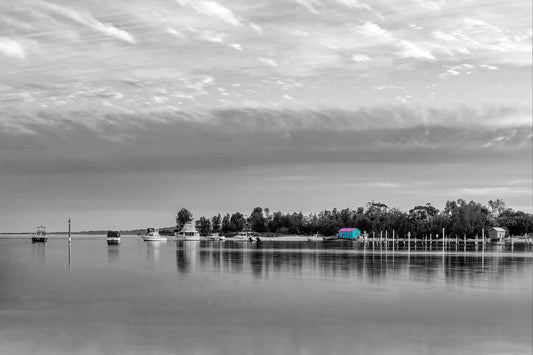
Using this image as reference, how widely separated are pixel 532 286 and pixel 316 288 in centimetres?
1520

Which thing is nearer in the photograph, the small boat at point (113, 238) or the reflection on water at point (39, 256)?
the reflection on water at point (39, 256)

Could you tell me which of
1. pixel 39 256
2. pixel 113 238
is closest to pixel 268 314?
pixel 39 256

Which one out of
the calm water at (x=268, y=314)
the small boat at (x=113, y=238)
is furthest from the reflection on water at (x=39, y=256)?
the small boat at (x=113, y=238)

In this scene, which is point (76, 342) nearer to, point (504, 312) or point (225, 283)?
point (504, 312)

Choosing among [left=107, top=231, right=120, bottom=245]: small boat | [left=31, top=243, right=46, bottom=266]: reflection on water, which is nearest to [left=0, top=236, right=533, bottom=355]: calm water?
[left=31, top=243, right=46, bottom=266]: reflection on water

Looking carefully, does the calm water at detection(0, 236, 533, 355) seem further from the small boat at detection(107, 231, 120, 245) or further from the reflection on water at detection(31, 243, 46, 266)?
the small boat at detection(107, 231, 120, 245)

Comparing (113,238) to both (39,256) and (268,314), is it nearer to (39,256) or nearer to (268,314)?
(39,256)

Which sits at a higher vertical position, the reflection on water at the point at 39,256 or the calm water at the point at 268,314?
the calm water at the point at 268,314

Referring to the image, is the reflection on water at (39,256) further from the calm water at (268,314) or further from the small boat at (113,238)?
the small boat at (113,238)

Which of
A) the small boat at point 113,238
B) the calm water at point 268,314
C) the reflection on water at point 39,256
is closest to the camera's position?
the calm water at point 268,314

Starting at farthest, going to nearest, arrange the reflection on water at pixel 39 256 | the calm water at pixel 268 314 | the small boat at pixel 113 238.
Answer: the small boat at pixel 113 238 < the reflection on water at pixel 39 256 < the calm water at pixel 268 314

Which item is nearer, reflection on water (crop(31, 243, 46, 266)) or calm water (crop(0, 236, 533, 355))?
calm water (crop(0, 236, 533, 355))

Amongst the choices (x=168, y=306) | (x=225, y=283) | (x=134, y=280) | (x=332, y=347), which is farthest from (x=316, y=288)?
(x=332, y=347)

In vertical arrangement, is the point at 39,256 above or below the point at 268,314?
below
